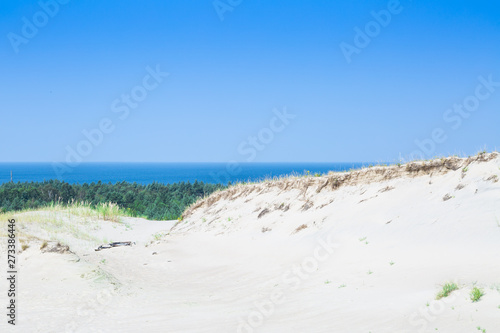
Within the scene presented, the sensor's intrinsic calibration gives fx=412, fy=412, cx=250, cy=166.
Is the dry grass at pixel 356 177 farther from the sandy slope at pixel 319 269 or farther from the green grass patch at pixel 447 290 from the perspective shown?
the green grass patch at pixel 447 290

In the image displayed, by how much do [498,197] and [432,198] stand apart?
6.77 ft

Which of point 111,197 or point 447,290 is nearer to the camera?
point 447,290

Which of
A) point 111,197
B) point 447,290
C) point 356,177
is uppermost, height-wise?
point 111,197

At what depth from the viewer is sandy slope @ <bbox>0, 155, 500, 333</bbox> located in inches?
271

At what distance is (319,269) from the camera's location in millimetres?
10422

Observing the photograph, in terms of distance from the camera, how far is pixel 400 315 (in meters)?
6.20

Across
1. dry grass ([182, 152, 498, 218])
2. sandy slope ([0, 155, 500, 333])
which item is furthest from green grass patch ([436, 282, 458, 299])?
dry grass ([182, 152, 498, 218])

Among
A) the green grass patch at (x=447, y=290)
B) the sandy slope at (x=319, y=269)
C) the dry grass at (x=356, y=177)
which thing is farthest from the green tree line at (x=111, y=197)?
the green grass patch at (x=447, y=290)

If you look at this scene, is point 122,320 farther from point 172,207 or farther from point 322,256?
point 172,207

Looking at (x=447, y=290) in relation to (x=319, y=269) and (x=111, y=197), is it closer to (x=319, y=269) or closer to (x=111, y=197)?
(x=319, y=269)

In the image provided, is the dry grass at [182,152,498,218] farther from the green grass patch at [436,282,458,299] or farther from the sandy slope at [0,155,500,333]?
the green grass patch at [436,282,458,299]

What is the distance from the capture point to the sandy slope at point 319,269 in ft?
22.6

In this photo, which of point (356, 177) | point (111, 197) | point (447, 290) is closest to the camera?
point (447, 290)

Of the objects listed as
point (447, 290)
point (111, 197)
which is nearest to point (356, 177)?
point (447, 290)
